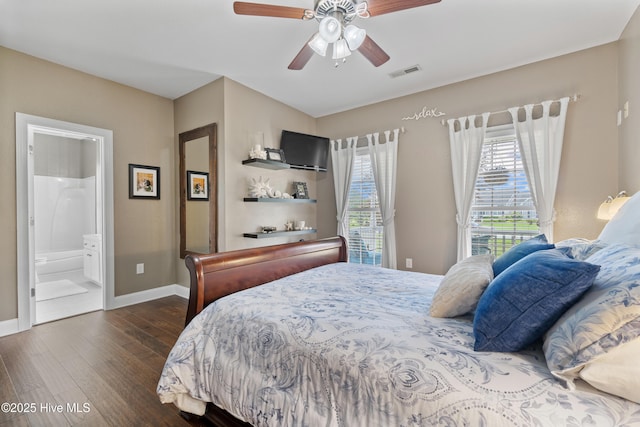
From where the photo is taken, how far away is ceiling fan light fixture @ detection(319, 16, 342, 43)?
6.05 feet

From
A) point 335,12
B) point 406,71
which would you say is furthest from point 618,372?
point 406,71

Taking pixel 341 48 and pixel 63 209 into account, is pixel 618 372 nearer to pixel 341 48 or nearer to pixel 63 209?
pixel 341 48

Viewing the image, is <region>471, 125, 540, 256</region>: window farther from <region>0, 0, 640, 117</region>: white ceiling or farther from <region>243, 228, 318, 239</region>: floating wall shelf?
<region>243, 228, 318, 239</region>: floating wall shelf

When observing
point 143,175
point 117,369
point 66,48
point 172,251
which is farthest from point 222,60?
point 117,369

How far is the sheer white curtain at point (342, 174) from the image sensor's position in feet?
14.5

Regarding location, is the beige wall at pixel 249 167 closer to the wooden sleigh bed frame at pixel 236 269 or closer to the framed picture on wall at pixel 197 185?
the framed picture on wall at pixel 197 185

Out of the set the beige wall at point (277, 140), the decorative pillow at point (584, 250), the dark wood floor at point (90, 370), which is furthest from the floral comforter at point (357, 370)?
the beige wall at point (277, 140)

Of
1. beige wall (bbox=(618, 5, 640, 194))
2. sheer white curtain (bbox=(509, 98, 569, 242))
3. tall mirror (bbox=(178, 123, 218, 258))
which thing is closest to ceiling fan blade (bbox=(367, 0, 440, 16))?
beige wall (bbox=(618, 5, 640, 194))

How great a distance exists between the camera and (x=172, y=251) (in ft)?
13.8

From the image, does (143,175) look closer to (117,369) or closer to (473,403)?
(117,369)

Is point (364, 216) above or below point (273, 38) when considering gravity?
below

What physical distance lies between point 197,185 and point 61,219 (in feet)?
11.3

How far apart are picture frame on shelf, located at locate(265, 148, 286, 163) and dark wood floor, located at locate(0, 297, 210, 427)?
2.24m

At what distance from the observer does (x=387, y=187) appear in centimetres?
404
